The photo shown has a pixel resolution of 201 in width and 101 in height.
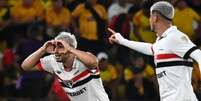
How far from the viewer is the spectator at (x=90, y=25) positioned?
17.7 metres

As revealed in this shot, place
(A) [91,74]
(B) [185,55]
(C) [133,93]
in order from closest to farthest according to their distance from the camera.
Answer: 1. (B) [185,55]
2. (A) [91,74]
3. (C) [133,93]

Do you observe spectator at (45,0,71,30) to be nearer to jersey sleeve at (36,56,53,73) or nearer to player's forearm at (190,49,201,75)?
jersey sleeve at (36,56,53,73)

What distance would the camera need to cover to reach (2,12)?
18.0 meters

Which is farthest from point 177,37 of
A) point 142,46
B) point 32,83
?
point 32,83

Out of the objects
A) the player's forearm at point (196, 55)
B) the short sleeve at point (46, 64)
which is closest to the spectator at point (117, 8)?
the short sleeve at point (46, 64)

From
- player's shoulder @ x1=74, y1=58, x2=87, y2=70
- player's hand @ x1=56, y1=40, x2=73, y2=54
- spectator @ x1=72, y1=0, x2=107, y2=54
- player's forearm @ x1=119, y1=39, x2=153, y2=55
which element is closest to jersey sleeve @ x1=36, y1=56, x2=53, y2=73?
player's shoulder @ x1=74, y1=58, x2=87, y2=70

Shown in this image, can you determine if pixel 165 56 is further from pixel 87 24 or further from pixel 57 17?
pixel 57 17

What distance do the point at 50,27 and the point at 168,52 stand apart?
24.5 ft

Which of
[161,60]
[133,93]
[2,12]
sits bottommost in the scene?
[133,93]

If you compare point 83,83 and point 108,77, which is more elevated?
point 83,83

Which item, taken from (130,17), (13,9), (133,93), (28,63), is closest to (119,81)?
(133,93)

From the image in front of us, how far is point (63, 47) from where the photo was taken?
10.9 metres

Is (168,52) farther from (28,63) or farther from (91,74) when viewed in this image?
(28,63)

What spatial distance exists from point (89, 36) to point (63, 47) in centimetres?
689
